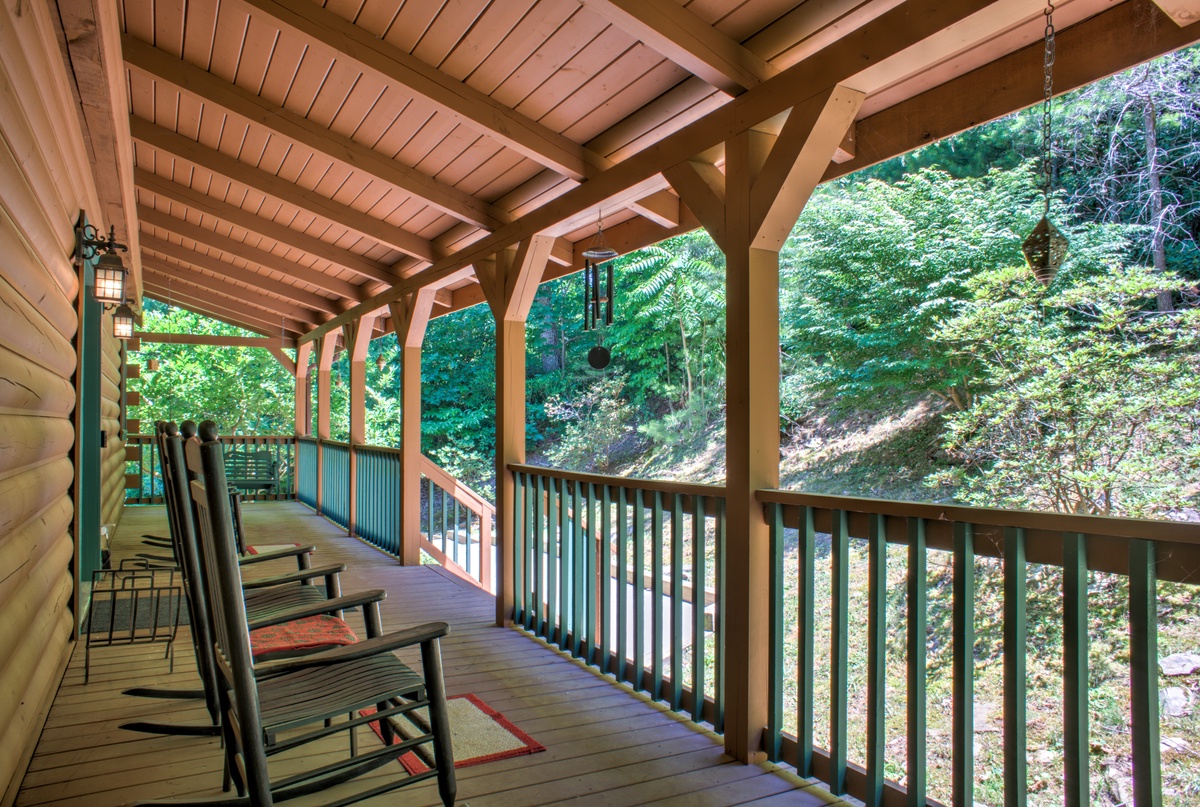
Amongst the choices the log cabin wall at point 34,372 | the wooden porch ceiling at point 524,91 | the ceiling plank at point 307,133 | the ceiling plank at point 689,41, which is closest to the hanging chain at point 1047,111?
the wooden porch ceiling at point 524,91

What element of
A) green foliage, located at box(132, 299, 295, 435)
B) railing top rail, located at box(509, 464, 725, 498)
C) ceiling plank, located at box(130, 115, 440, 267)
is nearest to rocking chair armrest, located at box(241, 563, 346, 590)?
railing top rail, located at box(509, 464, 725, 498)

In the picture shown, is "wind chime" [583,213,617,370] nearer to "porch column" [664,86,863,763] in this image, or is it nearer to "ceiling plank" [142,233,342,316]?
"porch column" [664,86,863,763]

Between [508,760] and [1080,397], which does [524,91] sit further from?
[1080,397]

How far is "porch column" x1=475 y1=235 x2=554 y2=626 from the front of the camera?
14.4 feet

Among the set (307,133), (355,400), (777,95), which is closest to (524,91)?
(777,95)

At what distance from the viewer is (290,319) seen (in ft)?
33.0

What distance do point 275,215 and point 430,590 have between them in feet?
9.90

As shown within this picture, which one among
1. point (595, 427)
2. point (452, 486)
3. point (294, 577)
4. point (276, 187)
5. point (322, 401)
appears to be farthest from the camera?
point (595, 427)

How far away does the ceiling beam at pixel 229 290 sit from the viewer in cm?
841

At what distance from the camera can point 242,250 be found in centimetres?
689

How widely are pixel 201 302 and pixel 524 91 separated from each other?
8.13 meters

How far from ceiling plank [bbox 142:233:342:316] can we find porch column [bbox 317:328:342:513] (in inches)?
22.6

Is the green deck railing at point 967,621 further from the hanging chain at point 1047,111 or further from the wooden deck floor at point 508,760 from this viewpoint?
the hanging chain at point 1047,111

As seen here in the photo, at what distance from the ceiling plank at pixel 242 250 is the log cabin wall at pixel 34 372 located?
3.25 m
